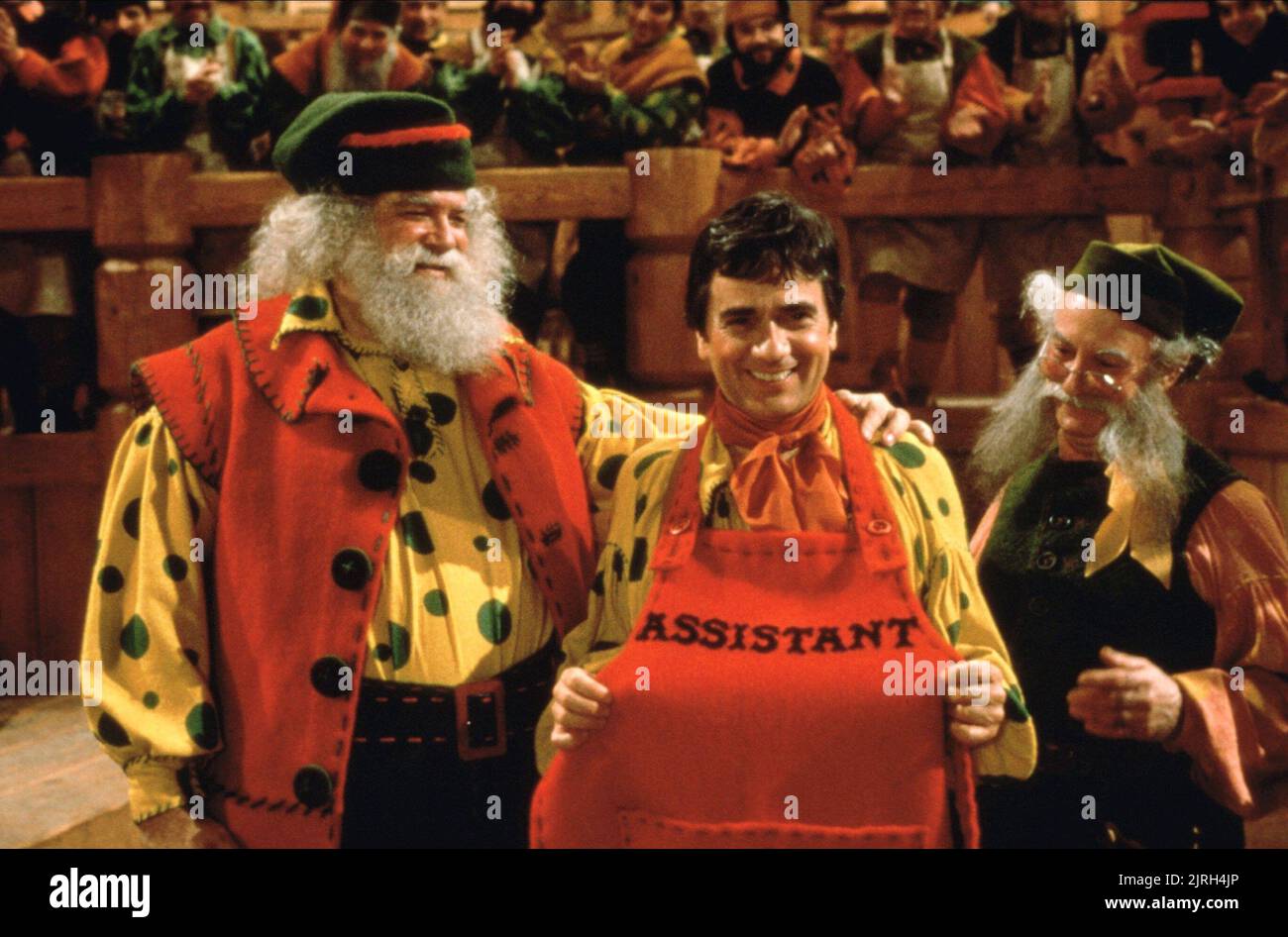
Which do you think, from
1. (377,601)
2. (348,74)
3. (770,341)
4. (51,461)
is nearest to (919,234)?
(348,74)

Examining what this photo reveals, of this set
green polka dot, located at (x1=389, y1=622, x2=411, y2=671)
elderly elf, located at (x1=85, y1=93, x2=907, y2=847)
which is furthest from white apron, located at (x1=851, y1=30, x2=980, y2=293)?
green polka dot, located at (x1=389, y1=622, x2=411, y2=671)

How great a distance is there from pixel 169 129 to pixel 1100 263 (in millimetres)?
2690

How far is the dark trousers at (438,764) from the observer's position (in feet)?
7.27

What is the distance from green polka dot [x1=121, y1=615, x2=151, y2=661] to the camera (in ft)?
7.16

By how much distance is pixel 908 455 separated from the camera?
2.10 metres

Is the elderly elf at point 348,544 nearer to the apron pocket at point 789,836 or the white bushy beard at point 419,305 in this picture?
the white bushy beard at point 419,305

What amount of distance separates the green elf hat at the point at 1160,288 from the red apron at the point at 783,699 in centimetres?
55

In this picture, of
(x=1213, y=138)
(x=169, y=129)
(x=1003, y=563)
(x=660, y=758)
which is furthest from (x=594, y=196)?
(x=660, y=758)

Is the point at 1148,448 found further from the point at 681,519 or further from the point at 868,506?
the point at 681,519

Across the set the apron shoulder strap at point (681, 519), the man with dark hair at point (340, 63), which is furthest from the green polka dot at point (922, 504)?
the man with dark hair at point (340, 63)

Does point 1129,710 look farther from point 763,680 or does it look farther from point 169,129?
point 169,129

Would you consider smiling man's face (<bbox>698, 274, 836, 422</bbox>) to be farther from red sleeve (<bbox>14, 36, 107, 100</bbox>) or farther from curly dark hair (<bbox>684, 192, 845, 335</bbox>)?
red sleeve (<bbox>14, 36, 107, 100</bbox>)

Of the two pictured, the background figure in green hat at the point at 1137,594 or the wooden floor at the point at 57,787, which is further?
the wooden floor at the point at 57,787

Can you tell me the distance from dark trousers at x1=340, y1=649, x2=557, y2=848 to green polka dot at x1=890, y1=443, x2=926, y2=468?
65 centimetres
